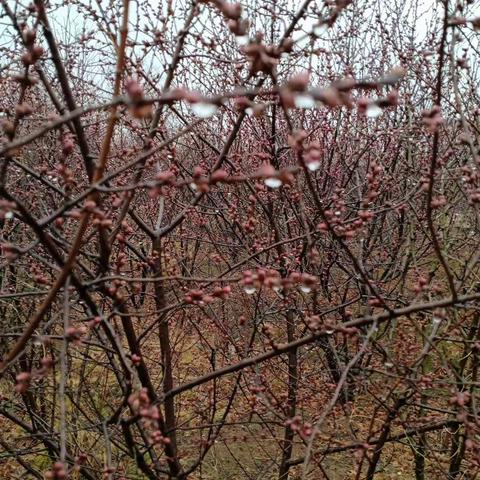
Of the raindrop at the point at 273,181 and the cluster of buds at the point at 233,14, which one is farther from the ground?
the cluster of buds at the point at 233,14

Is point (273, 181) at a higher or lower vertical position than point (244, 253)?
lower

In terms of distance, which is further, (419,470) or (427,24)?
(427,24)

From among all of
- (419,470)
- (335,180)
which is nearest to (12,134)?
(419,470)

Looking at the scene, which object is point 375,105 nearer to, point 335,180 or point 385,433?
point 385,433

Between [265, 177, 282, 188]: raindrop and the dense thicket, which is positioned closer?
[265, 177, 282, 188]: raindrop

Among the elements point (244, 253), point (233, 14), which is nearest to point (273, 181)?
point (233, 14)

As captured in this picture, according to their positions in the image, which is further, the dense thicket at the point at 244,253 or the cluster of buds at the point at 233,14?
the dense thicket at the point at 244,253

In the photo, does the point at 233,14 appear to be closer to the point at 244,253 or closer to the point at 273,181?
the point at 273,181

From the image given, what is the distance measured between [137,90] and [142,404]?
102cm

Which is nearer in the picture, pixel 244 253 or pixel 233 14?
pixel 233 14

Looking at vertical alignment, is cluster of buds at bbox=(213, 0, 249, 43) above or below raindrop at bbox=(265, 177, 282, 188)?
above

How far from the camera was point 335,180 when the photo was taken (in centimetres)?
665

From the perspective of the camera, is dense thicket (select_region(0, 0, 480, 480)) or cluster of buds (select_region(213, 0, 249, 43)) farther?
dense thicket (select_region(0, 0, 480, 480))

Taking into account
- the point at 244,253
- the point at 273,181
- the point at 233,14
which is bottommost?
the point at 273,181
